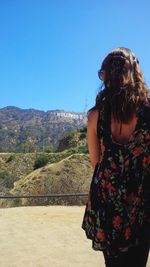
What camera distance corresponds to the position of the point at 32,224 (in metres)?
9.28

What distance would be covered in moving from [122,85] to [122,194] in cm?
49

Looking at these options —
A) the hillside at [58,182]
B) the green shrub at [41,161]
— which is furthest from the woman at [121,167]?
the green shrub at [41,161]

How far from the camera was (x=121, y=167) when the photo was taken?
7.99 feet

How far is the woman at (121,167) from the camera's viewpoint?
2.39m

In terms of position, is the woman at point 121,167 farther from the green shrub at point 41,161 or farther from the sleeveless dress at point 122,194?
the green shrub at point 41,161

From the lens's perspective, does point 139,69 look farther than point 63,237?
No

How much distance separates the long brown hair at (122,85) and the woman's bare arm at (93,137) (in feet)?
0.26

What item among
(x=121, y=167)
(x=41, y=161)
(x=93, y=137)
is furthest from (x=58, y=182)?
(x=41, y=161)

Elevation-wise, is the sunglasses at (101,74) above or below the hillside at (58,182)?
above

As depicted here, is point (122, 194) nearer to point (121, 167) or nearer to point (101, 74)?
point (121, 167)

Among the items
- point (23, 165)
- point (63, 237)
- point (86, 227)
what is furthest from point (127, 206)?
point (23, 165)

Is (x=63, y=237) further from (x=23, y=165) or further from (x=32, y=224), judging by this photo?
(x=23, y=165)

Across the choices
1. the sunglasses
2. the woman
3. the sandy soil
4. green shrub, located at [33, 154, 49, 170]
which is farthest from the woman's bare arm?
green shrub, located at [33, 154, 49, 170]

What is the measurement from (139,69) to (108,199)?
621 mm
